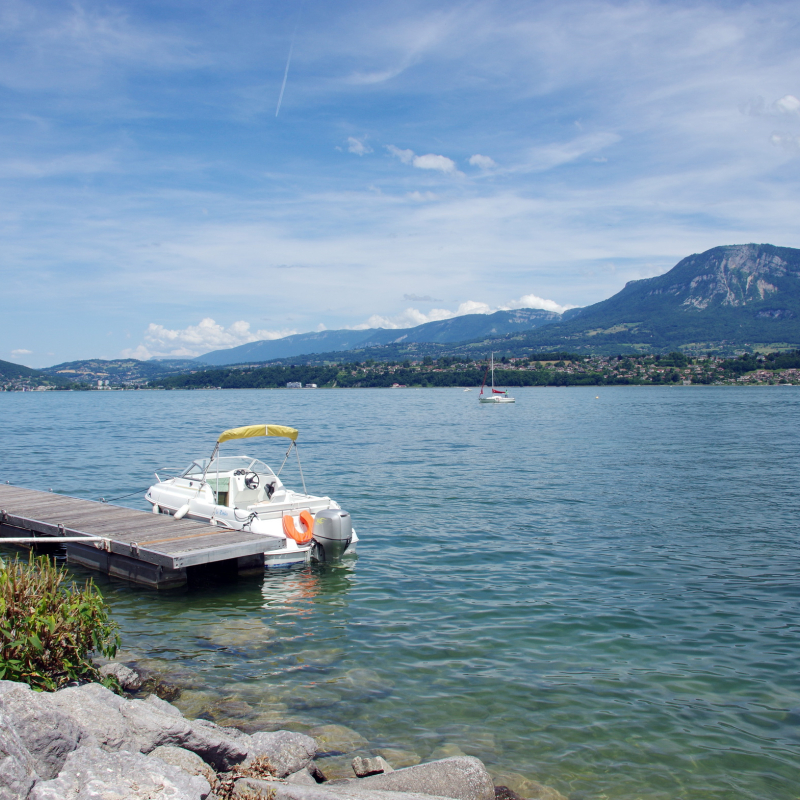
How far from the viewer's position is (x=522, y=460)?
37.5m

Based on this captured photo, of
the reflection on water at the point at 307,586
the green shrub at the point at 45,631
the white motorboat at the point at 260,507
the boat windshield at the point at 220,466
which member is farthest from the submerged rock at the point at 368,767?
the boat windshield at the point at 220,466

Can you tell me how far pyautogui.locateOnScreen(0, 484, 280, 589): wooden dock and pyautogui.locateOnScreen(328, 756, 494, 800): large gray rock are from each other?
8.34 metres

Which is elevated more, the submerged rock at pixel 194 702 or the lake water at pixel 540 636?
Answer: the submerged rock at pixel 194 702

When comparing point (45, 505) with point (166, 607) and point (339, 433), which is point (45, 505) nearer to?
point (166, 607)

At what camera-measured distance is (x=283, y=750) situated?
23.8 feet

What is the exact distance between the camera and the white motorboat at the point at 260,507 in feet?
53.7

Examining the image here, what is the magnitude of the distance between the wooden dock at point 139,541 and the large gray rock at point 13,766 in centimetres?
844

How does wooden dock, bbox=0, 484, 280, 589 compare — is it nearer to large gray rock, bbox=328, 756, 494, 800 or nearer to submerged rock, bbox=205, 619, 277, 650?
submerged rock, bbox=205, 619, 277, 650

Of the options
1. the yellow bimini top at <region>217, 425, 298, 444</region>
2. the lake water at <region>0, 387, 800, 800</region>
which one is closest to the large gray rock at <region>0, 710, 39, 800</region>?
the lake water at <region>0, 387, 800, 800</region>

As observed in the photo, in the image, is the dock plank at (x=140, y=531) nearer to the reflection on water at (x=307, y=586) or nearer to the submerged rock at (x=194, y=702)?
the reflection on water at (x=307, y=586)

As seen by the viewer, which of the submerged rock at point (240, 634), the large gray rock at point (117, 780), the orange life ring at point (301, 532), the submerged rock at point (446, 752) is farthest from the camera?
the orange life ring at point (301, 532)

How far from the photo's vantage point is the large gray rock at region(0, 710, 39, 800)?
4637mm

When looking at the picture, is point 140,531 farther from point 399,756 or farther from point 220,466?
point 399,756

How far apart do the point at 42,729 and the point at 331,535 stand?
11071 millimetres
